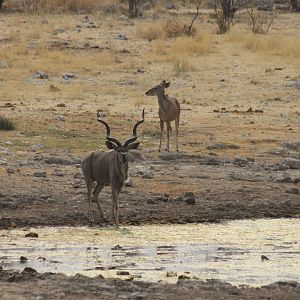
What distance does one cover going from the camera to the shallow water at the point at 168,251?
515 inches

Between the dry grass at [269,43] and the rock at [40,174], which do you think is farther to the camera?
the dry grass at [269,43]

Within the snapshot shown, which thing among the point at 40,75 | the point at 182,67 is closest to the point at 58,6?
the point at 182,67

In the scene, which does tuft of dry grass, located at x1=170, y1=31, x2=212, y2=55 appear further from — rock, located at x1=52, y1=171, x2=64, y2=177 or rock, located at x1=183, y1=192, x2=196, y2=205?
rock, located at x1=183, y1=192, x2=196, y2=205

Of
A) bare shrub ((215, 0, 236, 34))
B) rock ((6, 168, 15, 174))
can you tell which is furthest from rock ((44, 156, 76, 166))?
bare shrub ((215, 0, 236, 34))

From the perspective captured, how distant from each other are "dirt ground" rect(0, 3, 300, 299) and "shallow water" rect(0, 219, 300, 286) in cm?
78

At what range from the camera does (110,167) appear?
17.1 m

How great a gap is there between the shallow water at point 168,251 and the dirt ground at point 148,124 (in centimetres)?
78

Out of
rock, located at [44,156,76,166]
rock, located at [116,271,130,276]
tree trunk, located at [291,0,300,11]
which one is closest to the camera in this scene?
rock, located at [116,271,130,276]

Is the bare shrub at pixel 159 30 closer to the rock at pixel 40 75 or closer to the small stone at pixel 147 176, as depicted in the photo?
the rock at pixel 40 75

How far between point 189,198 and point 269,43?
21.4m

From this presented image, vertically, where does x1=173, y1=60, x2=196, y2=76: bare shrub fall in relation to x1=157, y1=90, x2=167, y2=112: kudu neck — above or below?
below

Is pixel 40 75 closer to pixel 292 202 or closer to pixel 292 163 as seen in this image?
pixel 292 163

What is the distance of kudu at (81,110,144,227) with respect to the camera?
1680 cm

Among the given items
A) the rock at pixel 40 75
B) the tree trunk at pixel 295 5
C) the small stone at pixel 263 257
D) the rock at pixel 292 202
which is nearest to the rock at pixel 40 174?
the rock at pixel 292 202
